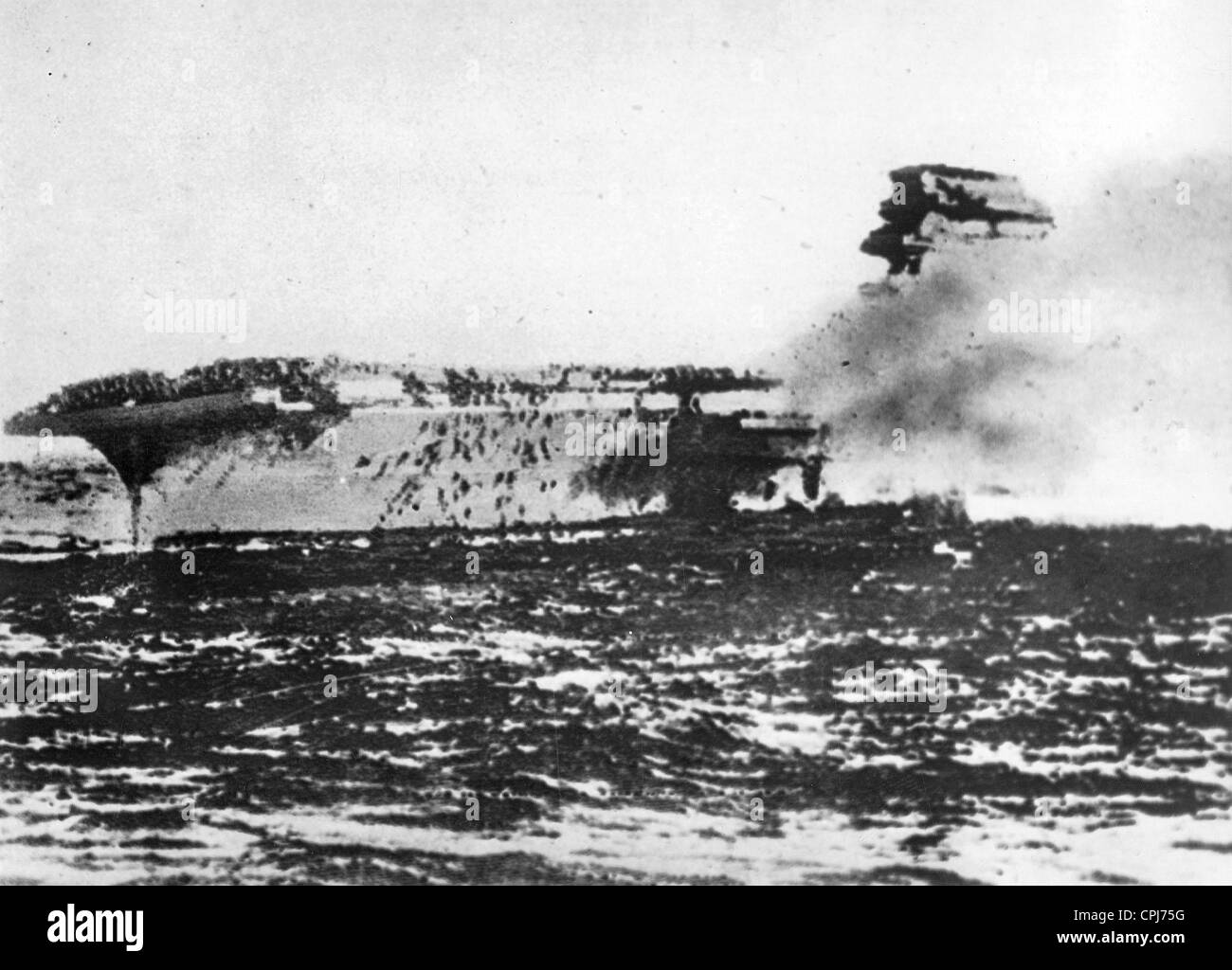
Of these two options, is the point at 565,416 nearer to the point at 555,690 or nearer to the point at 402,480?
the point at 402,480

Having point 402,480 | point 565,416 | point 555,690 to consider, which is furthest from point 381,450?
point 555,690

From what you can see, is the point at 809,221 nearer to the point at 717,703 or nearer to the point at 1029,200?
the point at 1029,200

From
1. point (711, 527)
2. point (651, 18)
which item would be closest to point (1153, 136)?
point (651, 18)

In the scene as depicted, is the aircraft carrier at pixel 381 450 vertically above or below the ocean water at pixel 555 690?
above

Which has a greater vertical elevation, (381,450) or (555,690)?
(381,450)

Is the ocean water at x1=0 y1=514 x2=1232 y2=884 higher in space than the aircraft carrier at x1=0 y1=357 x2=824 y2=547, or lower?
lower

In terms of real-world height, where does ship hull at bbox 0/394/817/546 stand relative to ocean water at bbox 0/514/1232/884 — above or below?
above
